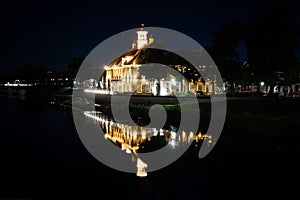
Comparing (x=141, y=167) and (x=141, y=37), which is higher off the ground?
(x=141, y=37)

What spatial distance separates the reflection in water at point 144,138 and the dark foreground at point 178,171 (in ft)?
5.61

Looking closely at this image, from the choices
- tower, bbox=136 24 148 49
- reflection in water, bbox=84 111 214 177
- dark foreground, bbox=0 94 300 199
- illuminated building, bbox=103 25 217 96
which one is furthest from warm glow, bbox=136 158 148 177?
tower, bbox=136 24 148 49

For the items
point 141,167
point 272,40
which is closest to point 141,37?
point 272,40

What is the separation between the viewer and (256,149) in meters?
18.4

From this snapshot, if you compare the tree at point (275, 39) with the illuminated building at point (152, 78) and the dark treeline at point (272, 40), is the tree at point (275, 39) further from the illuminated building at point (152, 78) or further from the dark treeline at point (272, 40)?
the illuminated building at point (152, 78)

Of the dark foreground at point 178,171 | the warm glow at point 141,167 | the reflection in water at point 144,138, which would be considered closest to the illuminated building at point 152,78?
the reflection in water at point 144,138

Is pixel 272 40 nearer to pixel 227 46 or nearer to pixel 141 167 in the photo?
pixel 227 46

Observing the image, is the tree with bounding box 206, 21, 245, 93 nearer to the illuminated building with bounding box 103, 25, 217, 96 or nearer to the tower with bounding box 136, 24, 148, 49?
the illuminated building with bounding box 103, 25, 217, 96

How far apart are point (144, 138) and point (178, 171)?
8.82 meters

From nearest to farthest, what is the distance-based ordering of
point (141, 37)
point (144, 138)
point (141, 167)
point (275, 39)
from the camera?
point (141, 167)
point (144, 138)
point (275, 39)
point (141, 37)

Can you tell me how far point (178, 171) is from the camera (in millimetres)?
13961

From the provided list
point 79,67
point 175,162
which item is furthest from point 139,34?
point 175,162

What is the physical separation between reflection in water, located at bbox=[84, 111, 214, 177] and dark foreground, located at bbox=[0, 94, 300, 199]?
1.71 m

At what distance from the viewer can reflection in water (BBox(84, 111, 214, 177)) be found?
63.0ft
